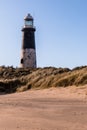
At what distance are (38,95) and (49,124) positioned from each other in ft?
28.5

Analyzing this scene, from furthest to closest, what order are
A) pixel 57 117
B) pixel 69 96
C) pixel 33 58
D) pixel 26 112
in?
1. pixel 33 58
2. pixel 69 96
3. pixel 26 112
4. pixel 57 117

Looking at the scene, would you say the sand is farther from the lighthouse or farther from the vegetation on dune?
the lighthouse

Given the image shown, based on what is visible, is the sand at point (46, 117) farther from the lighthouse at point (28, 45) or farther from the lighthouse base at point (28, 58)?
the lighthouse at point (28, 45)

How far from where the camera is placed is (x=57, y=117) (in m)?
10.8

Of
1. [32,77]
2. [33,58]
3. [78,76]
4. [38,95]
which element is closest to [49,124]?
[38,95]

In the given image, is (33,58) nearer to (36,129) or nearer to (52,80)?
(52,80)

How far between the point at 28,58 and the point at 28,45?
1.40 metres

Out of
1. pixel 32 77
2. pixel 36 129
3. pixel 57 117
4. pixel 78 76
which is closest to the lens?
pixel 36 129

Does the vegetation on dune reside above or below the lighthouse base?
below

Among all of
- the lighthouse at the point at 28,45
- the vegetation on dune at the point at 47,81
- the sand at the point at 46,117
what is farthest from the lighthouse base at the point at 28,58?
the sand at the point at 46,117

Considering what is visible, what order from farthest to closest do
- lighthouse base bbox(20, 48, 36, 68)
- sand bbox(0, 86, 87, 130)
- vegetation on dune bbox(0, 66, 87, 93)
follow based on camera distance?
lighthouse base bbox(20, 48, 36, 68), vegetation on dune bbox(0, 66, 87, 93), sand bbox(0, 86, 87, 130)

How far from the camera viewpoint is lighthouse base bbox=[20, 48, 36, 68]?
36562mm

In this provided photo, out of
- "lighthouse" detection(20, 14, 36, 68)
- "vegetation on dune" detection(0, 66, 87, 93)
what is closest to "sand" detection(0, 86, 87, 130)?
"vegetation on dune" detection(0, 66, 87, 93)

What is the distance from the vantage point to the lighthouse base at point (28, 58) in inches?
1439
